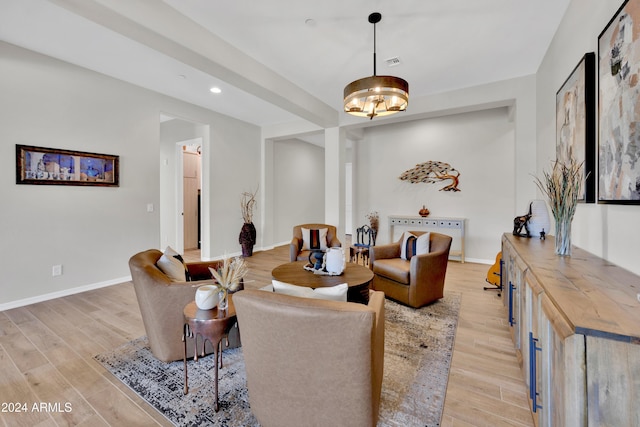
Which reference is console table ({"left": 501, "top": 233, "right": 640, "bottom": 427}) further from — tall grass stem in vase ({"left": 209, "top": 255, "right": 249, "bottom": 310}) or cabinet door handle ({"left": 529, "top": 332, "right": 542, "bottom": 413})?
tall grass stem in vase ({"left": 209, "top": 255, "right": 249, "bottom": 310})

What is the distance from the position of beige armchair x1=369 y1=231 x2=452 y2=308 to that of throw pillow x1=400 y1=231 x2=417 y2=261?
9 cm

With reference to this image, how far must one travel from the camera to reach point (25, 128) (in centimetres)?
315

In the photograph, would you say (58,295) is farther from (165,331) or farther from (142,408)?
(142,408)

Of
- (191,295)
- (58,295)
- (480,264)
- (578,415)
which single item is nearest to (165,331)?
(191,295)

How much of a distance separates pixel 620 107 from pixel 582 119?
0.58 metres

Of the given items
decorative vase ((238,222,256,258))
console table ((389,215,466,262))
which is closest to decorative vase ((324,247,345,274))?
console table ((389,215,466,262))

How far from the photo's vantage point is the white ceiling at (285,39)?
236 centimetres

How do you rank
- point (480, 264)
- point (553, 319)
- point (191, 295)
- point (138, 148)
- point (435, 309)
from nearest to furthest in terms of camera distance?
point (553, 319)
point (191, 295)
point (435, 309)
point (138, 148)
point (480, 264)

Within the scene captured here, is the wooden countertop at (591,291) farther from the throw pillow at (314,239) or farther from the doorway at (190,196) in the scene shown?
the doorway at (190,196)

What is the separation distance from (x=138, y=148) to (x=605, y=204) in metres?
5.23

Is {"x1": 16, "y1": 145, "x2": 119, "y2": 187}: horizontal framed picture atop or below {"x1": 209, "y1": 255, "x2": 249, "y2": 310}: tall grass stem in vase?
atop

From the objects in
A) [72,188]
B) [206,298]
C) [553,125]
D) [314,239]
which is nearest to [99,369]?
[206,298]

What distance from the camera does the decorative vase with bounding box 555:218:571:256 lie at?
1.78 m

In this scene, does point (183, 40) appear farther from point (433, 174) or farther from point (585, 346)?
point (433, 174)
